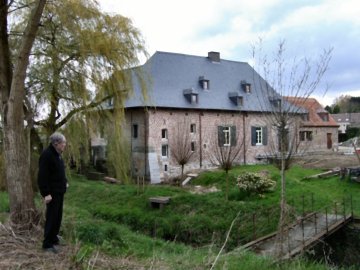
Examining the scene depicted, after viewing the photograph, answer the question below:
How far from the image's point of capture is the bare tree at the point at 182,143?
23859mm

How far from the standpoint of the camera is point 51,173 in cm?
567

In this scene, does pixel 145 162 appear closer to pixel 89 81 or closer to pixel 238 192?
pixel 238 192

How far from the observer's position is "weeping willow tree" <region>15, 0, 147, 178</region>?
12.7 meters

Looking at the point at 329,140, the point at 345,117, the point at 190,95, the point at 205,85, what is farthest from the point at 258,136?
the point at 345,117

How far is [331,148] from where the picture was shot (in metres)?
38.5

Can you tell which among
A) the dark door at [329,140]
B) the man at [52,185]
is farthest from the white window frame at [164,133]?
the man at [52,185]

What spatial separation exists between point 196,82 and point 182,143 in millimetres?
5557

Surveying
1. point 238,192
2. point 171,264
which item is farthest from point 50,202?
point 238,192

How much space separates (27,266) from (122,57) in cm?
980

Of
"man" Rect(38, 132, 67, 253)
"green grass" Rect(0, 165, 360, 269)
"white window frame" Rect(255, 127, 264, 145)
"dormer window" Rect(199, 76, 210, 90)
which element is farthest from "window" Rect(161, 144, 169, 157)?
"man" Rect(38, 132, 67, 253)

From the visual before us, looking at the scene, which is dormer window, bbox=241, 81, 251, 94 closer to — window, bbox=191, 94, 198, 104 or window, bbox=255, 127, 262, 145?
window, bbox=255, 127, 262, 145

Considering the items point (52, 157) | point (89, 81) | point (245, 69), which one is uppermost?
point (245, 69)

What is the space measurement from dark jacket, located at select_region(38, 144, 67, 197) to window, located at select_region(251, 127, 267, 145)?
2637 centimetres

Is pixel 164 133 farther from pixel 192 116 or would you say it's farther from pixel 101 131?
pixel 101 131
